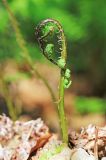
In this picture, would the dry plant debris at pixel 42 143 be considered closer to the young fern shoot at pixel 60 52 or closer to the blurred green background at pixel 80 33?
the young fern shoot at pixel 60 52

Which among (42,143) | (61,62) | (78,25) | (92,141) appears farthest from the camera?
(78,25)

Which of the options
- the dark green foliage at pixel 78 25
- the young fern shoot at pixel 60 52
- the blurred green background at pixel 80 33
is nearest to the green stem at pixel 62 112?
the young fern shoot at pixel 60 52

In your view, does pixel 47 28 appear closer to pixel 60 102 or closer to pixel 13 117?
pixel 60 102

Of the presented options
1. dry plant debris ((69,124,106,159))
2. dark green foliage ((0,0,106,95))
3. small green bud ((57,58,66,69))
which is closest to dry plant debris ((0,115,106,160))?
dry plant debris ((69,124,106,159))

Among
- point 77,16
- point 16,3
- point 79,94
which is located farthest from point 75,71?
point 16,3

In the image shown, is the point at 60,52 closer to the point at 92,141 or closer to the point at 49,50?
the point at 49,50

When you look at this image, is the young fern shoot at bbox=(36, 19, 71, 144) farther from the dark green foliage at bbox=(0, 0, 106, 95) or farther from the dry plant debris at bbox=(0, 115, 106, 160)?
the dark green foliage at bbox=(0, 0, 106, 95)

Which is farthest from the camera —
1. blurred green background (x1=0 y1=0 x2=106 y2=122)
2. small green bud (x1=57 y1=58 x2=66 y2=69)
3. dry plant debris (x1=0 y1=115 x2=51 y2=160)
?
blurred green background (x1=0 y1=0 x2=106 y2=122)

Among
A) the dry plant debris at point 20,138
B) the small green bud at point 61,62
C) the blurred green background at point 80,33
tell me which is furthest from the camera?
the blurred green background at point 80,33

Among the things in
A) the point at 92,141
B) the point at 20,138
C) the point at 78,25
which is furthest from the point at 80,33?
the point at 92,141
